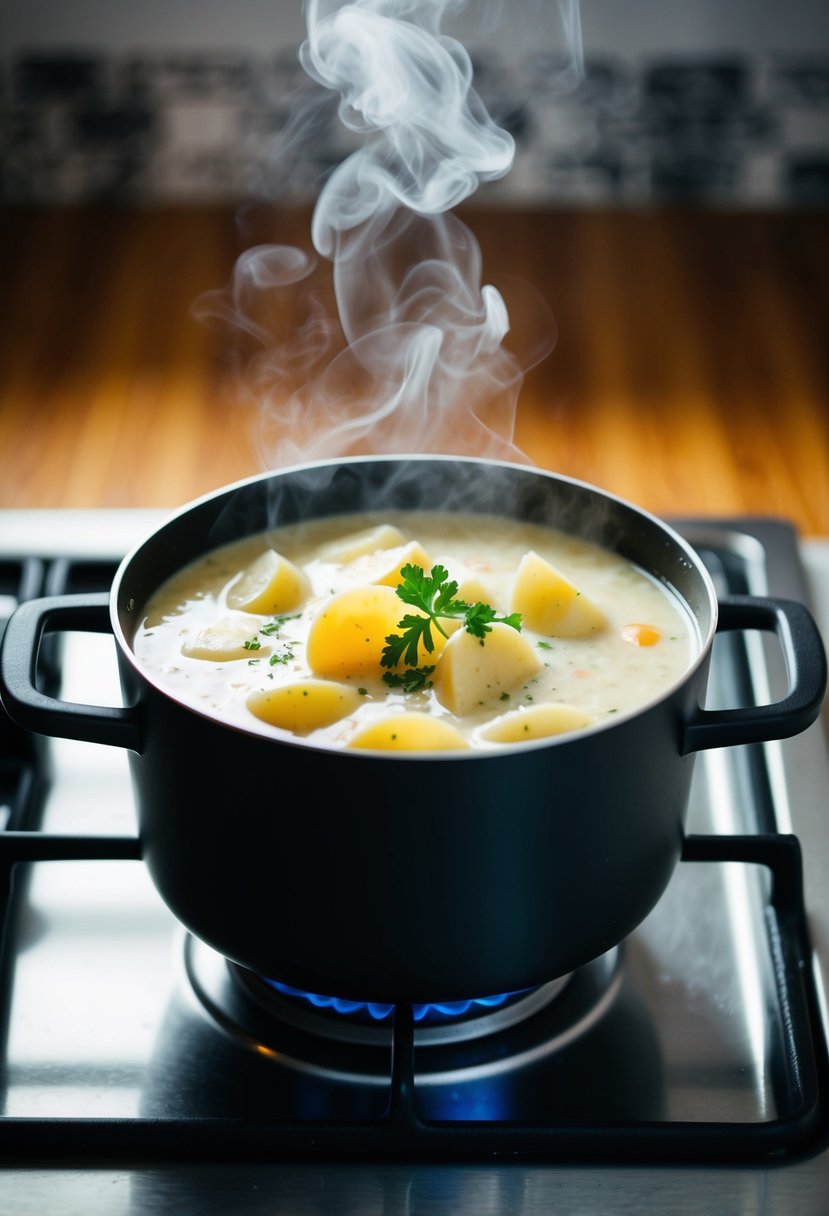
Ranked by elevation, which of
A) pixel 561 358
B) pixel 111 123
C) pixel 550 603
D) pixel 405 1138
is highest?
pixel 550 603

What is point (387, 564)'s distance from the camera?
125cm

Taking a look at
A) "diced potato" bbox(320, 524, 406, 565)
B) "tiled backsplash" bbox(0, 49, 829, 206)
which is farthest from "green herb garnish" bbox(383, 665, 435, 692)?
"tiled backsplash" bbox(0, 49, 829, 206)

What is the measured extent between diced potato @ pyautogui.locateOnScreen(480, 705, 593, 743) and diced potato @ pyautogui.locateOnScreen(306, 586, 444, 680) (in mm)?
119

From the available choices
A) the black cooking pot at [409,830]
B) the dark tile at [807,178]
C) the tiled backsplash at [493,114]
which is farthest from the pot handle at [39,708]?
the dark tile at [807,178]

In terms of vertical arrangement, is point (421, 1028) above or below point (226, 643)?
below

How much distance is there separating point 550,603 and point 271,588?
26 cm

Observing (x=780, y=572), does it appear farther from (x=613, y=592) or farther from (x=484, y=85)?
(x=484, y=85)

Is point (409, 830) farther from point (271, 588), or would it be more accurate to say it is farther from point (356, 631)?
point (271, 588)

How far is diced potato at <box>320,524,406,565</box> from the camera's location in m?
1.32

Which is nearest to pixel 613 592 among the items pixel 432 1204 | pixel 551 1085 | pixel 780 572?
pixel 780 572

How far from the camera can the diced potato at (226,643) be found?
120cm

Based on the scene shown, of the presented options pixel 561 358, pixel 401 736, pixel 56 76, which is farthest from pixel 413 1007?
pixel 56 76

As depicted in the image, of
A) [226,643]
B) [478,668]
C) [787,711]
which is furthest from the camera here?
[226,643]

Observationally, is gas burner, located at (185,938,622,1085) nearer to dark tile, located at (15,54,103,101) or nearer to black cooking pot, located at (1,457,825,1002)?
black cooking pot, located at (1,457,825,1002)
